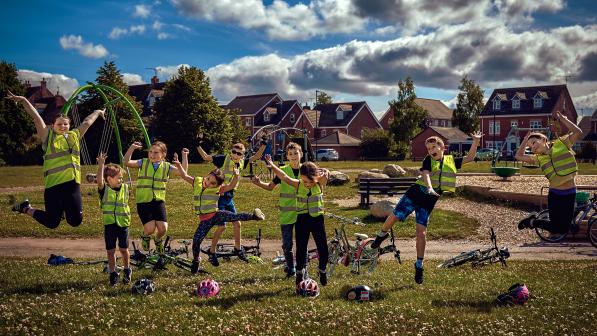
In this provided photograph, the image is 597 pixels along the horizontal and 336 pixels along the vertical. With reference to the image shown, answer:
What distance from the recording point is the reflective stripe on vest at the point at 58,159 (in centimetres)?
1006

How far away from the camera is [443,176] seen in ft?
33.6

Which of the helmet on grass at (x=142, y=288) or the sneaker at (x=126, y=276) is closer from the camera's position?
the helmet on grass at (x=142, y=288)

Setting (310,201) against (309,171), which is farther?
(310,201)

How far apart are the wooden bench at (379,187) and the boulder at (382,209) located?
3.16 m

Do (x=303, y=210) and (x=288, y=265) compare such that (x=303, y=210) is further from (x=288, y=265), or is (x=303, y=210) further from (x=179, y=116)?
(x=179, y=116)

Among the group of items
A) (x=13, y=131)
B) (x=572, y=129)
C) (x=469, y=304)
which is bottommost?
Answer: (x=469, y=304)

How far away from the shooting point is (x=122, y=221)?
10.1 meters

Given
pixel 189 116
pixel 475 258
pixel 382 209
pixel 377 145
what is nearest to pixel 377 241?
pixel 475 258

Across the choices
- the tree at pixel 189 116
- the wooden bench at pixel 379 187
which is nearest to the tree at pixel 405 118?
the tree at pixel 189 116

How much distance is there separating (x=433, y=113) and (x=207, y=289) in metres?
103

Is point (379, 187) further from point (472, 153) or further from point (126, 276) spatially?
point (126, 276)

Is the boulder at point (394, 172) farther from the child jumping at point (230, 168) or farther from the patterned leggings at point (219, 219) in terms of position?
the patterned leggings at point (219, 219)

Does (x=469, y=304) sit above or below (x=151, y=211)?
below

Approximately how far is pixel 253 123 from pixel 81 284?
266 ft
